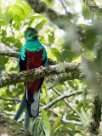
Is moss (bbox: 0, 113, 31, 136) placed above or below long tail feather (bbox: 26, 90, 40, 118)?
above

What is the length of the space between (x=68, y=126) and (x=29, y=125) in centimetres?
34

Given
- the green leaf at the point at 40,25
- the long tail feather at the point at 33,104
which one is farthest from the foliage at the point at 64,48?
the long tail feather at the point at 33,104

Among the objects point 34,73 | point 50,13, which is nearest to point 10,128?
point 34,73

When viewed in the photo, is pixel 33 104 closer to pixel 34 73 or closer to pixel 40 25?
pixel 40 25

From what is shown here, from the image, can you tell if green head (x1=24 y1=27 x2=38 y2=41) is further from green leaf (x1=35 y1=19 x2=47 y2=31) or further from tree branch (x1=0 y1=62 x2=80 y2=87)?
tree branch (x1=0 y1=62 x2=80 y2=87)

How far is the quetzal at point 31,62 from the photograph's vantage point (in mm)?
3475

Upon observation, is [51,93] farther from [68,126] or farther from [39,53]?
[68,126]

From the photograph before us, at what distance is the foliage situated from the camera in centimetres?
64

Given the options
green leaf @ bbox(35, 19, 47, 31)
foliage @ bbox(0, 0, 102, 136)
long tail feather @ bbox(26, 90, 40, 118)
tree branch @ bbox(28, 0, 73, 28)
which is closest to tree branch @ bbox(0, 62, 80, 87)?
foliage @ bbox(0, 0, 102, 136)

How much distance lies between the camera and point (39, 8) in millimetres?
1027

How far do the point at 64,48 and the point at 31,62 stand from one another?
2.84 metres

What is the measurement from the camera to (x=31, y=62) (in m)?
3.58

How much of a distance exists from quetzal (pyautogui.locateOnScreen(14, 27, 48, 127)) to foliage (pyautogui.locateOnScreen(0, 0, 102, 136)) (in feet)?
0.30

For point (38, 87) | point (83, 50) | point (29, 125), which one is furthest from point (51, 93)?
point (83, 50)
